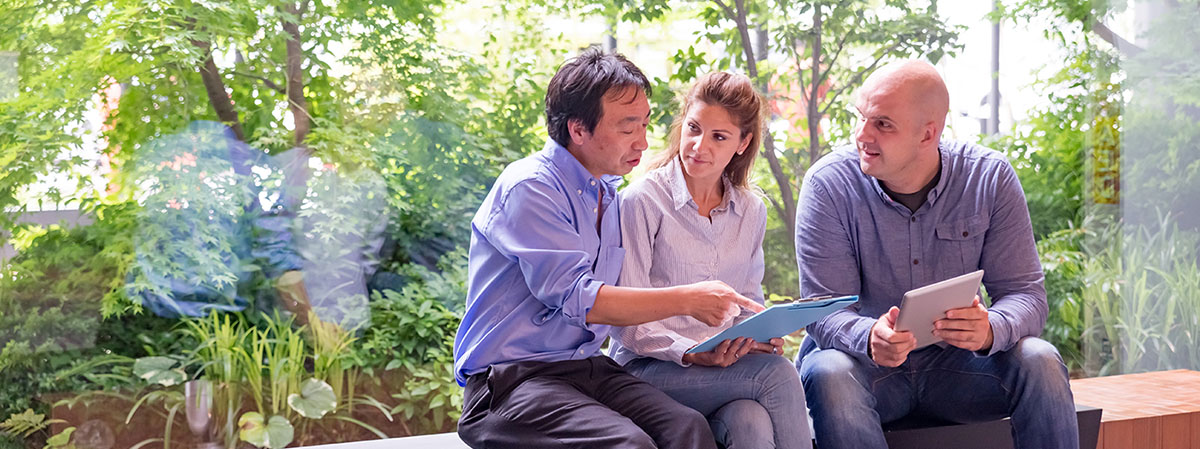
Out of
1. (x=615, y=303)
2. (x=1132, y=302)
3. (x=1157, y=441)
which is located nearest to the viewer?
(x=615, y=303)

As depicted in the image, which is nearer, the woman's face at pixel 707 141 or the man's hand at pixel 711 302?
A: the man's hand at pixel 711 302

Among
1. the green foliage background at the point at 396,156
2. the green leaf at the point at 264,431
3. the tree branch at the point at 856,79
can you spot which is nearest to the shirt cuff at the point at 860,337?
the green foliage background at the point at 396,156

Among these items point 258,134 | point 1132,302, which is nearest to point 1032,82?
point 1132,302

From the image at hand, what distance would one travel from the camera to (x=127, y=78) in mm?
3188

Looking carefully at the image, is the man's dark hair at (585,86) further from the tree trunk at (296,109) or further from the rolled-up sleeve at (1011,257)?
the tree trunk at (296,109)

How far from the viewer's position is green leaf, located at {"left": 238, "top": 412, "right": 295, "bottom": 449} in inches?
129

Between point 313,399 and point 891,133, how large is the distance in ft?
6.88

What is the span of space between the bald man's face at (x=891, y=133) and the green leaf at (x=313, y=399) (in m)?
1.98

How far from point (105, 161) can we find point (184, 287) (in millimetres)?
463

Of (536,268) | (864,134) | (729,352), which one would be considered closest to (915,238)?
(864,134)

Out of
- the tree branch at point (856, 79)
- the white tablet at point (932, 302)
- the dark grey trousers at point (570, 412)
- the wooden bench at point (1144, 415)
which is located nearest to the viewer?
the dark grey trousers at point (570, 412)

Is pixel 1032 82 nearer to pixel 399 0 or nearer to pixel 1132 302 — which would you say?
pixel 1132 302

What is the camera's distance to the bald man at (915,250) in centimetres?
219

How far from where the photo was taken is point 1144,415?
2.65 meters
